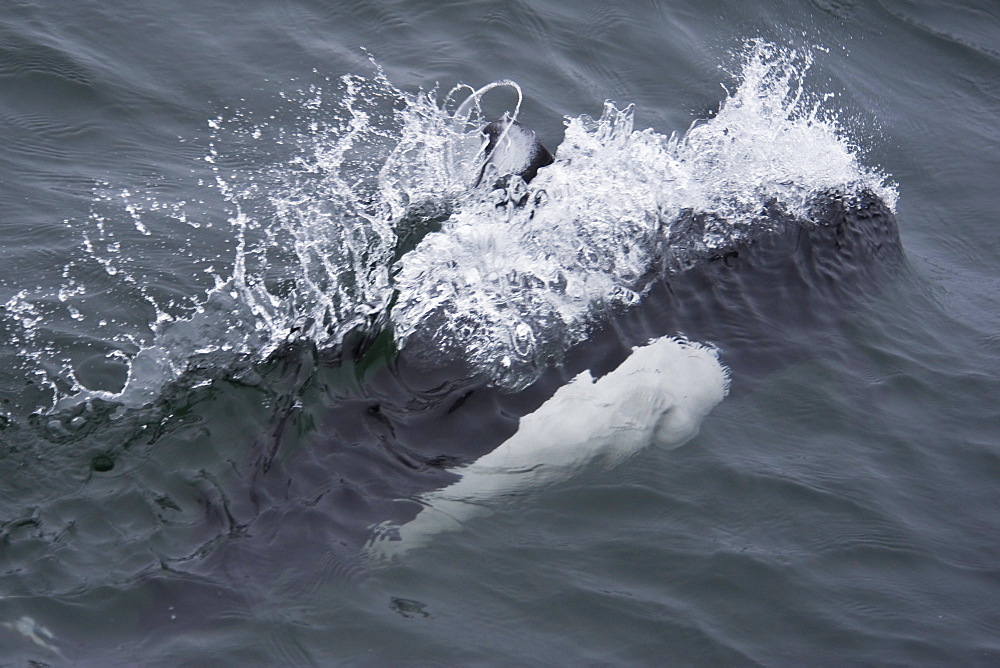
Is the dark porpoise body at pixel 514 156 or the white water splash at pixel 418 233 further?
the dark porpoise body at pixel 514 156

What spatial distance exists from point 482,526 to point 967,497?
2312 millimetres

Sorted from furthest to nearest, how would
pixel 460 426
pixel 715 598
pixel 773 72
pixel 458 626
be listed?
pixel 773 72 < pixel 460 426 < pixel 715 598 < pixel 458 626

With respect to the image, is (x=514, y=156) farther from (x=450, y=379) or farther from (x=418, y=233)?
(x=450, y=379)

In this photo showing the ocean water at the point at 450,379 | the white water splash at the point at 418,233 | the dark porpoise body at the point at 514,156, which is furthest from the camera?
the dark porpoise body at the point at 514,156

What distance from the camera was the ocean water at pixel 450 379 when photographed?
389 cm

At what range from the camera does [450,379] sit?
15.1ft

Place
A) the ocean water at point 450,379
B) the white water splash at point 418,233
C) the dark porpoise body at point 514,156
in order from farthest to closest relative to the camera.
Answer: the dark porpoise body at point 514,156
the white water splash at point 418,233
the ocean water at point 450,379

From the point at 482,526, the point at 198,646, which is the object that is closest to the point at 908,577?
the point at 482,526

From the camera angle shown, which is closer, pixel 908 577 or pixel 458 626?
pixel 458 626

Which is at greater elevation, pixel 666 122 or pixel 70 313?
pixel 666 122

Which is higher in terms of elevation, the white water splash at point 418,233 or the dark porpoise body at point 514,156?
the dark porpoise body at point 514,156

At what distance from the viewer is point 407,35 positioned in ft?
26.4

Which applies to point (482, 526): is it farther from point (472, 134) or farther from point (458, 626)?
point (472, 134)

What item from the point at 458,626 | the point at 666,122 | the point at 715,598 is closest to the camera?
the point at 458,626
